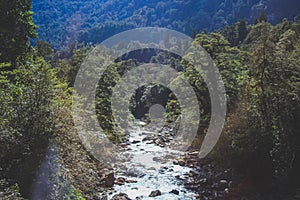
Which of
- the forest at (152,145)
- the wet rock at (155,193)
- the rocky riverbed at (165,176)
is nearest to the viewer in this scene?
the forest at (152,145)

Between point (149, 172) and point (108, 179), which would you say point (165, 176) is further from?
point (108, 179)

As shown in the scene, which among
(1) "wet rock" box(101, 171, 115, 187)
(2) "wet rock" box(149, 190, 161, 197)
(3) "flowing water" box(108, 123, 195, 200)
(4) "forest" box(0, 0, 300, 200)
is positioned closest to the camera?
(4) "forest" box(0, 0, 300, 200)

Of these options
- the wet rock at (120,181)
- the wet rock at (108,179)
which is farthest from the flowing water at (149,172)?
the wet rock at (108,179)

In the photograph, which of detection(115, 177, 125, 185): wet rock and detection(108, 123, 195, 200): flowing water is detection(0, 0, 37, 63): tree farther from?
detection(108, 123, 195, 200): flowing water

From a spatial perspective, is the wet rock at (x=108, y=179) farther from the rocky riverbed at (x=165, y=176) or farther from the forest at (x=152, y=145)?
the rocky riverbed at (x=165, y=176)

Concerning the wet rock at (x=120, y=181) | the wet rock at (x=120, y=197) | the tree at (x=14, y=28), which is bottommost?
the wet rock at (x=120, y=197)

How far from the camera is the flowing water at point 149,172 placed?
21.7 metres

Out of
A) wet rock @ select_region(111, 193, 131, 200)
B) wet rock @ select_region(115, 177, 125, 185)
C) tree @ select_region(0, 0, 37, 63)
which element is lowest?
wet rock @ select_region(111, 193, 131, 200)

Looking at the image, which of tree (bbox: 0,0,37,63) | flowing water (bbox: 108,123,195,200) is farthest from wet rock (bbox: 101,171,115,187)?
tree (bbox: 0,0,37,63)

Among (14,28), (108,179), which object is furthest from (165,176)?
(14,28)

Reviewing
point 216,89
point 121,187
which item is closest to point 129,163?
point 121,187

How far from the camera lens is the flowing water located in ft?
71.1

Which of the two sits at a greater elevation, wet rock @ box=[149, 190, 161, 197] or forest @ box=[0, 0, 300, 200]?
forest @ box=[0, 0, 300, 200]

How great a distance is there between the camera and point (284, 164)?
19125 millimetres
